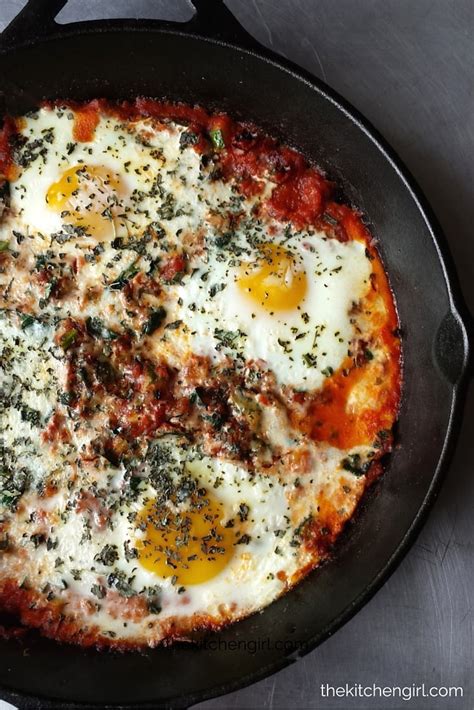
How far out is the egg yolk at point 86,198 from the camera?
358 cm

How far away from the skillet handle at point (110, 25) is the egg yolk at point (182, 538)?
2244mm

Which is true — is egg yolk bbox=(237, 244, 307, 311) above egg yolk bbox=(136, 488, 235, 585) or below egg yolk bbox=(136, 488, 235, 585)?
above

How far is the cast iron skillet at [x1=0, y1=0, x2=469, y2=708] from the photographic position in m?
3.35

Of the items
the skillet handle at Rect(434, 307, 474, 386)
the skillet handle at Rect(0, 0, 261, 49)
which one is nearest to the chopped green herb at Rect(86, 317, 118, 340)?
the skillet handle at Rect(0, 0, 261, 49)

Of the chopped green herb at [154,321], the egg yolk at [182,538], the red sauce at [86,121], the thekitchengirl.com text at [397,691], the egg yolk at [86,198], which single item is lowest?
the thekitchengirl.com text at [397,691]

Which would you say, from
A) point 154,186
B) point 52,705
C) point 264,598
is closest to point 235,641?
point 264,598

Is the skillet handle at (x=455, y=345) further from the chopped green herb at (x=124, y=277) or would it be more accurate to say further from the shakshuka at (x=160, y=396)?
the chopped green herb at (x=124, y=277)

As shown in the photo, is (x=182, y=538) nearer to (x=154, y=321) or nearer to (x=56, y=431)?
(x=56, y=431)

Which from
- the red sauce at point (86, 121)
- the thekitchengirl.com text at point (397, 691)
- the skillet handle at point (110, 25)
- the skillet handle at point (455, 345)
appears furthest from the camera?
the thekitchengirl.com text at point (397, 691)

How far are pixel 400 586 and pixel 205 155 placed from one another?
263 cm

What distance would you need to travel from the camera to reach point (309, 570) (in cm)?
372

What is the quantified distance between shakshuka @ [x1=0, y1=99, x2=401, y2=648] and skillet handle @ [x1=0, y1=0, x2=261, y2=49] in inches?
21.1

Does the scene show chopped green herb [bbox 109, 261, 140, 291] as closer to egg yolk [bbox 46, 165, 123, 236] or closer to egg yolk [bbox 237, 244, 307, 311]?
egg yolk [bbox 46, 165, 123, 236]

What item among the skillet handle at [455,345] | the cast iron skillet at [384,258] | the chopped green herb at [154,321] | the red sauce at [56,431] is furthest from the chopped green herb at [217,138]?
the red sauce at [56,431]
